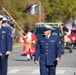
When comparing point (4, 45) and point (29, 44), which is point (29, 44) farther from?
point (4, 45)

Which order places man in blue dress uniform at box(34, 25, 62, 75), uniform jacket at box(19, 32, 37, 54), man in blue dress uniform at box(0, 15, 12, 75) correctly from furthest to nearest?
uniform jacket at box(19, 32, 37, 54), man in blue dress uniform at box(0, 15, 12, 75), man in blue dress uniform at box(34, 25, 62, 75)

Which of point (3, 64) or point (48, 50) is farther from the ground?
point (48, 50)

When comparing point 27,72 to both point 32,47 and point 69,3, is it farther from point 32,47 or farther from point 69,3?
point 69,3

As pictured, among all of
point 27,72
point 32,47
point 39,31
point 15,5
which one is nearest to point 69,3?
point 15,5

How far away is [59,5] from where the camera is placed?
6512 cm

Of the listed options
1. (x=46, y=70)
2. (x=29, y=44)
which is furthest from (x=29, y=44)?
(x=46, y=70)

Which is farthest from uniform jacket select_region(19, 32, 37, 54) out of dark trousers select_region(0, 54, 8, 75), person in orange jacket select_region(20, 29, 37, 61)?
dark trousers select_region(0, 54, 8, 75)

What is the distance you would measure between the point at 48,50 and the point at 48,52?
57mm

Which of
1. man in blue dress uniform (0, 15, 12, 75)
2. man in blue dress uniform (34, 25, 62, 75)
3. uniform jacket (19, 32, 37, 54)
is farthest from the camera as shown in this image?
uniform jacket (19, 32, 37, 54)

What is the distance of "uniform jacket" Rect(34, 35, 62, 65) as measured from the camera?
42.2ft

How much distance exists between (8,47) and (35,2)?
50.0m

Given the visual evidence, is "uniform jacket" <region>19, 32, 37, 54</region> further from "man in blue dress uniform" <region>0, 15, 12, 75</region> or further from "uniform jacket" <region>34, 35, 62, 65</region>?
"uniform jacket" <region>34, 35, 62, 65</region>

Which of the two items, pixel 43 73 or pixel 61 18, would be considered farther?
pixel 61 18

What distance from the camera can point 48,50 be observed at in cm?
1289
